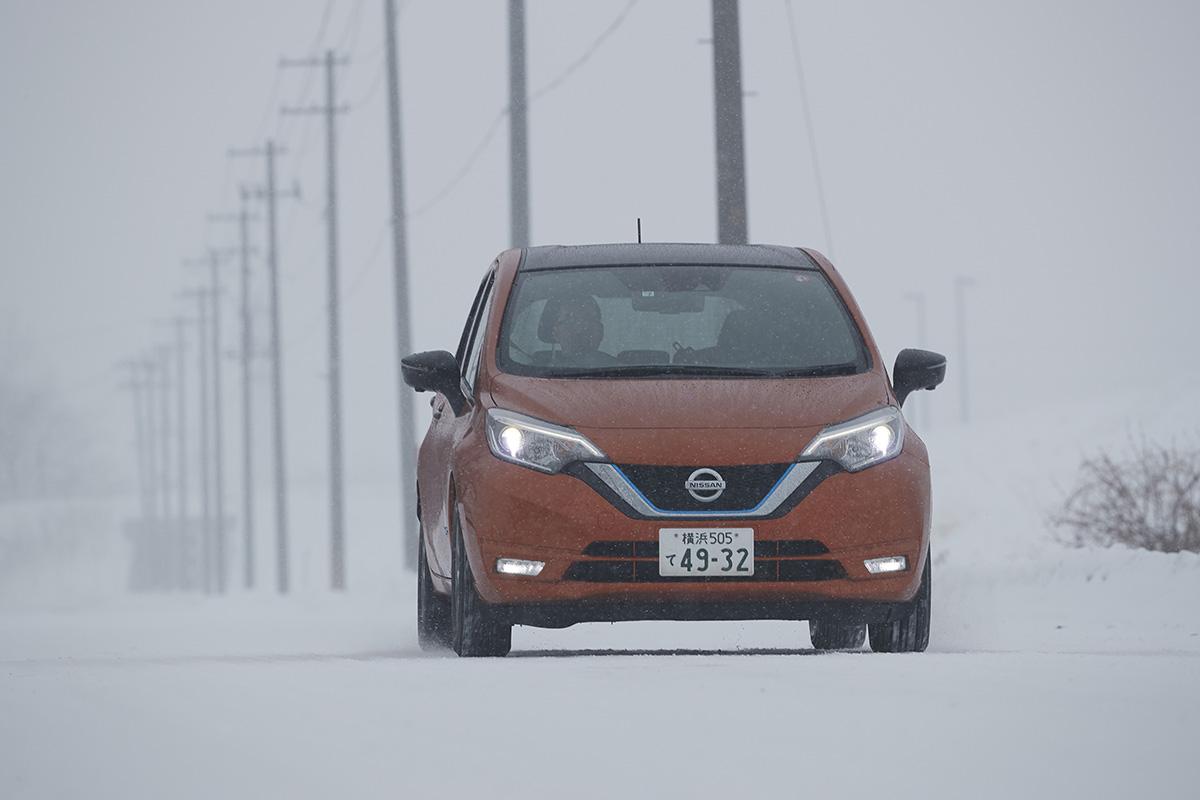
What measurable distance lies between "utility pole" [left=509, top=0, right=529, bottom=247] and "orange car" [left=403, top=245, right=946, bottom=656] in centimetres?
1844

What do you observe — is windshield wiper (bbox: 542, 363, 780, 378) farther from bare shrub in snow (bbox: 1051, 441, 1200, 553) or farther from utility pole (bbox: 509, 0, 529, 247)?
→ utility pole (bbox: 509, 0, 529, 247)

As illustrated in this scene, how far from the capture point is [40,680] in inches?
285

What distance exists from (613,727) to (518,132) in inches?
910

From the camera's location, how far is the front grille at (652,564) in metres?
8.51

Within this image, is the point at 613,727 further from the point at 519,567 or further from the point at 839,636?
the point at 839,636

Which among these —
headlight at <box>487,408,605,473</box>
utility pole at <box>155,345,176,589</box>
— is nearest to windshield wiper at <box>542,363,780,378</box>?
headlight at <box>487,408,605,473</box>

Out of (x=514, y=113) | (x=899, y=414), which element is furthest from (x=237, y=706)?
(x=514, y=113)

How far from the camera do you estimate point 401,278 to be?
37.9 m

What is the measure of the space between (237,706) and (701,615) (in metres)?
2.69

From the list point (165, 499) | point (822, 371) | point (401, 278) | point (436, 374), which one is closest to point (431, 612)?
point (436, 374)

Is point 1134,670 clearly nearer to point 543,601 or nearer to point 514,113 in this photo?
point 543,601

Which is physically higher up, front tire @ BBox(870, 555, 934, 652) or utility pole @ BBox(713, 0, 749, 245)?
utility pole @ BBox(713, 0, 749, 245)

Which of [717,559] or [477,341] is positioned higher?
[477,341]

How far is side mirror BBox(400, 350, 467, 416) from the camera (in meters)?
9.65
